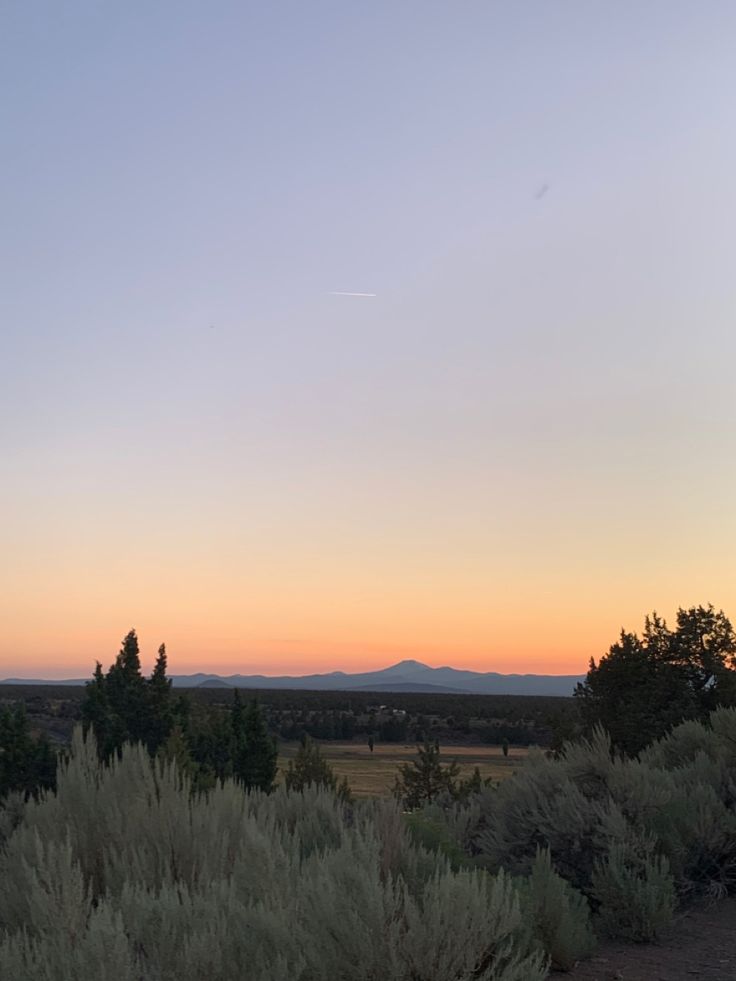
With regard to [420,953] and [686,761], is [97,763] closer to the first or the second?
[420,953]

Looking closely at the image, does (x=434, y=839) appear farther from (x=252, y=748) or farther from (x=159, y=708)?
(x=159, y=708)

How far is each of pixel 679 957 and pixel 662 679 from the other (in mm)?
16314

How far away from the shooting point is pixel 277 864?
507 cm

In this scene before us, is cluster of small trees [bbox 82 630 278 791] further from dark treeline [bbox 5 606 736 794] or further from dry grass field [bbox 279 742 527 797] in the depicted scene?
dry grass field [bbox 279 742 527 797]

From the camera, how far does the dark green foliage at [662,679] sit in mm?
21906

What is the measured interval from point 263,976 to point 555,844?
5.85m

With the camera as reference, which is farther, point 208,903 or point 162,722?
point 162,722

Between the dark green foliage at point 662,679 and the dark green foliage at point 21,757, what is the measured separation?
55.2ft

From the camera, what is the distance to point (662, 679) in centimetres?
2283

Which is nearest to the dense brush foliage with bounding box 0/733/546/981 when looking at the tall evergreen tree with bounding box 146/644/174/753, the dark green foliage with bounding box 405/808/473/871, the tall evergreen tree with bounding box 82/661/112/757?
the dark green foliage with bounding box 405/808/473/871

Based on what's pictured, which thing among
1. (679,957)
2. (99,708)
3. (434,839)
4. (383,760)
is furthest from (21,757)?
(383,760)

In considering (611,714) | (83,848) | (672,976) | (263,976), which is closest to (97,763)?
(83,848)

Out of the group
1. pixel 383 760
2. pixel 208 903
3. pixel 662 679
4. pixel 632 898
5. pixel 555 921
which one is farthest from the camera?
pixel 383 760

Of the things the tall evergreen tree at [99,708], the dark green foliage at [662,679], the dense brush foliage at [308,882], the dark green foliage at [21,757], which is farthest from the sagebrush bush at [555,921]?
the tall evergreen tree at [99,708]
